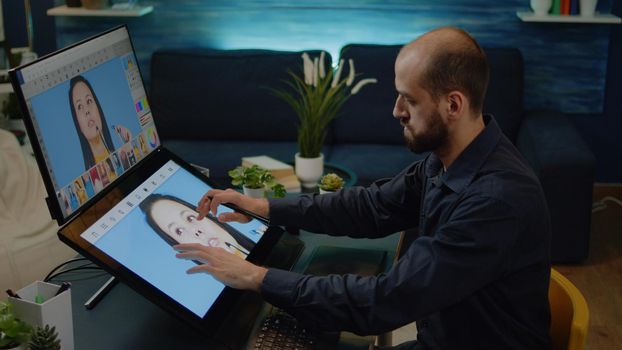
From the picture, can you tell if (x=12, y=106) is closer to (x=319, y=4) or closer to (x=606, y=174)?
(x=319, y=4)

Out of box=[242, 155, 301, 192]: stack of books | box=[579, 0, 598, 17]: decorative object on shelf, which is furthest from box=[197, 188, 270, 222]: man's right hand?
box=[579, 0, 598, 17]: decorative object on shelf

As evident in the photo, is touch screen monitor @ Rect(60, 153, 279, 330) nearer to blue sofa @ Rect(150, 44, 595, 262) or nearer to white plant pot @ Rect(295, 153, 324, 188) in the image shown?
white plant pot @ Rect(295, 153, 324, 188)

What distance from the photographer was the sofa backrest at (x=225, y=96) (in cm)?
422

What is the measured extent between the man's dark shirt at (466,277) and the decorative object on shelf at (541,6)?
8.30 ft

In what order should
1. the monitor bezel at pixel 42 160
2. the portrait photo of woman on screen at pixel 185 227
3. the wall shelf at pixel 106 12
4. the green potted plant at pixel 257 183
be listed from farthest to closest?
the wall shelf at pixel 106 12
the green potted plant at pixel 257 183
the portrait photo of woman on screen at pixel 185 227
the monitor bezel at pixel 42 160

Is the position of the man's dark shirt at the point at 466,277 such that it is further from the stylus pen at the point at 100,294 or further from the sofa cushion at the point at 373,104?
the sofa cushion at the point at 373,104

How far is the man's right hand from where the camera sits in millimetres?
1905

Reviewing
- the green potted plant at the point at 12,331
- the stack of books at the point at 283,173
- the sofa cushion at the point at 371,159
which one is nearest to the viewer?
the green potted plant at the point at 12,331

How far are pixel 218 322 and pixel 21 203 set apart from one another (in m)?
1.94

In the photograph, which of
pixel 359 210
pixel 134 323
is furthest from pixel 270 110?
pixel 134 323

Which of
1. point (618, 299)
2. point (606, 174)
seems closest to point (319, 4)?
point (606, 174)

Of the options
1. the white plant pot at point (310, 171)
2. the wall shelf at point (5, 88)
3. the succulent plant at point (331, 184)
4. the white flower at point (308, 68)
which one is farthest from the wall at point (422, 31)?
the succulent plant at point (331, 184)

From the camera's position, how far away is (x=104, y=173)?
177cm

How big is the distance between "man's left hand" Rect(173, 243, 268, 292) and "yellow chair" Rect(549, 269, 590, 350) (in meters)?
0.63
